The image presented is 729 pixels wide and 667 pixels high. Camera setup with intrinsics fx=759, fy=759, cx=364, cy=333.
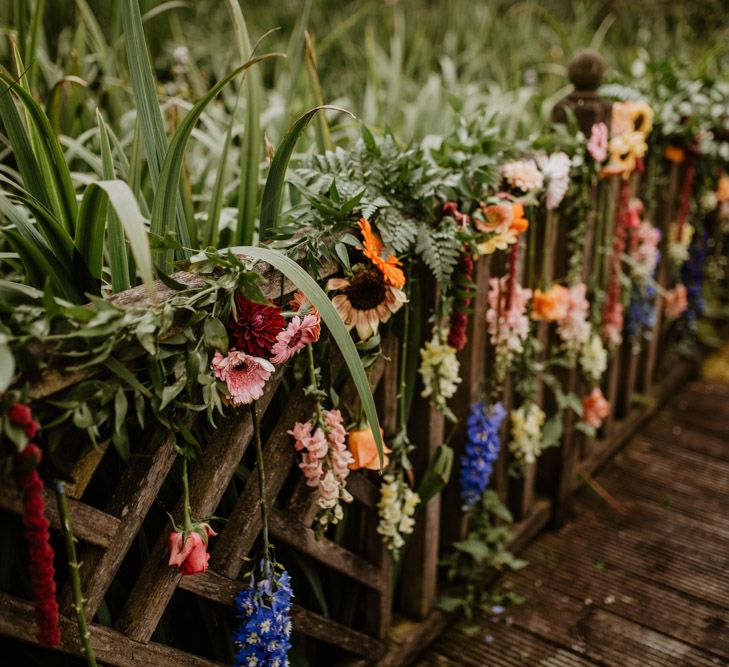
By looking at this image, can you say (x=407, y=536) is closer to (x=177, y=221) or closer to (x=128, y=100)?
(x=177, y=221)

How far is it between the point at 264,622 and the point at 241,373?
428mm

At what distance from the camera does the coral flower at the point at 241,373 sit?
42.8 inches

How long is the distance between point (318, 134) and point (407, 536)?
36.6 inches

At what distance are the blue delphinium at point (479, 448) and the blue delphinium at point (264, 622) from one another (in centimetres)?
62

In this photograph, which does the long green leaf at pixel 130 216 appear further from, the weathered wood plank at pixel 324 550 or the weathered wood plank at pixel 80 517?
the weathered wood plank at pixel 324 550

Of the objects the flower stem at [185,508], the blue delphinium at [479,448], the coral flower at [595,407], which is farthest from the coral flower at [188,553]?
the coral flower at [595,407]

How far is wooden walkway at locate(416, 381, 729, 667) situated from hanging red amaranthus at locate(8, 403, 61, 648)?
1067 mm

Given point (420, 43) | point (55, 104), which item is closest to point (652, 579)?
point (55, 104)

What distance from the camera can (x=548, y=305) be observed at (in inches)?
74.3

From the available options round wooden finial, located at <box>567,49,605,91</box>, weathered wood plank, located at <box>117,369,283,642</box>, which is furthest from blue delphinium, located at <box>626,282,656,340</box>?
weathered wood plank, located at <box>117,369,283,642</box>

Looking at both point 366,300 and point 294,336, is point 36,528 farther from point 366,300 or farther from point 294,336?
point 366,300

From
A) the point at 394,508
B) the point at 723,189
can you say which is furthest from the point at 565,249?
the point at 723,189

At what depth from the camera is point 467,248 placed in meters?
1.47

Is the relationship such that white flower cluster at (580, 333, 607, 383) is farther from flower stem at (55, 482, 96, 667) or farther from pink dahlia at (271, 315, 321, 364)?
flower stem at (55, 482, 96, 667)
